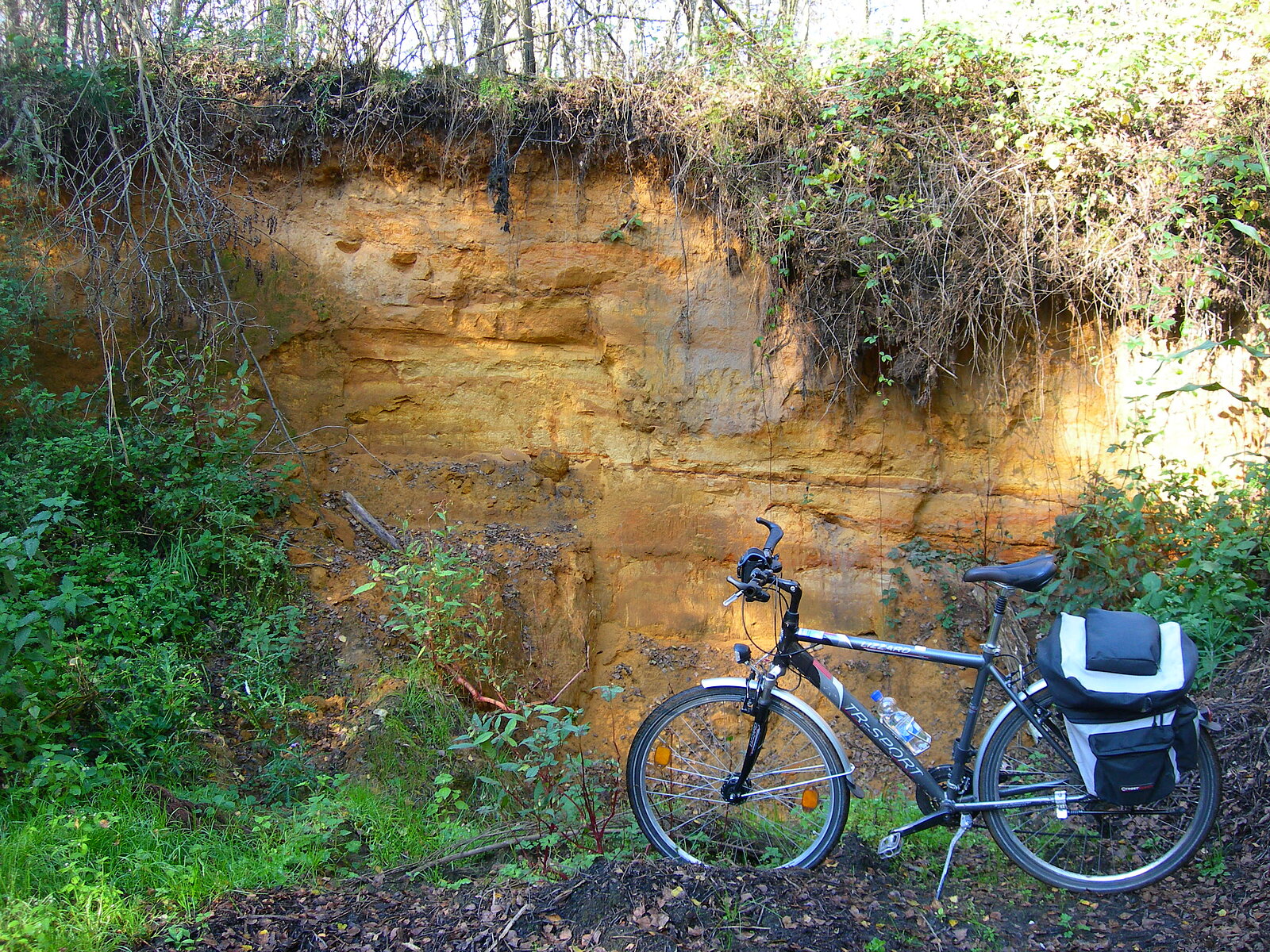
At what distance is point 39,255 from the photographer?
507cm

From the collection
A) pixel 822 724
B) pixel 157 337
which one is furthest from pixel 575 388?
pixel 822 724

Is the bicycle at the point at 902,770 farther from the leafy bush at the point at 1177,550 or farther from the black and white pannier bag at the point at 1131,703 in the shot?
the leafy bush at the point at 1177,550

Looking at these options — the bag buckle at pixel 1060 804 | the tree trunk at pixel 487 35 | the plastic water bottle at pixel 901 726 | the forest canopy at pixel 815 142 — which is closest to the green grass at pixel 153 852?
the plastic water bottle at pixel 901 726

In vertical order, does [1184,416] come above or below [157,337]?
below

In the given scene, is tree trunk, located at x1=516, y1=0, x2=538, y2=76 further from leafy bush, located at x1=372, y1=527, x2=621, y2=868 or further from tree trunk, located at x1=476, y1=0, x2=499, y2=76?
leafy bush, located at x1=372, y1=527, x2=621, y2=868

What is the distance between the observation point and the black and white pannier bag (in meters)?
2.71

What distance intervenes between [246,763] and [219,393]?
2284 mm

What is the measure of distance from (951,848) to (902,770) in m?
0.32

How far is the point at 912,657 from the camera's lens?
299cm

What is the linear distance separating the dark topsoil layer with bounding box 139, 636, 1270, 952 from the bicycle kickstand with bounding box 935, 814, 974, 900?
0.05 metres

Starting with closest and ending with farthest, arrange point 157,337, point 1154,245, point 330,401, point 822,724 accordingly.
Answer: point 822,724 < point 1154,245 < point 157,337 < point 330,401

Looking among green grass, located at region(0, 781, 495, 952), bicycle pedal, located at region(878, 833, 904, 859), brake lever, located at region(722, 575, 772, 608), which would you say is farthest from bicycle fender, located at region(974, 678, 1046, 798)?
green grass, located at region(0, 781, 495, 952)

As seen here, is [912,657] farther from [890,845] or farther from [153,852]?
[153,852]

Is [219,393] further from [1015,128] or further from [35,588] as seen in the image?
[1015,128]
